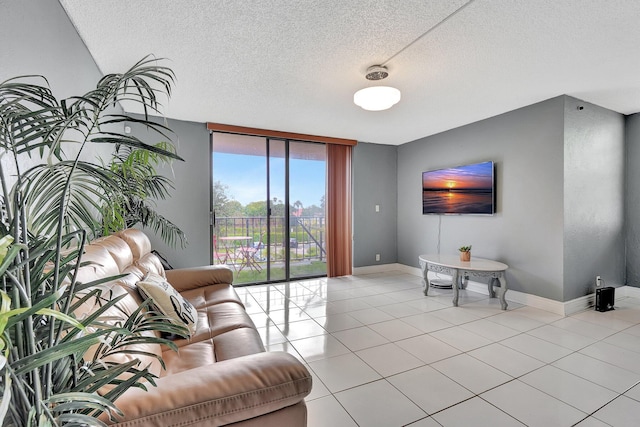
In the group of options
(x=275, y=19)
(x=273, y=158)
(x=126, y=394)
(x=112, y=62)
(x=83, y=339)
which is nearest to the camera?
(x=83, y=339)

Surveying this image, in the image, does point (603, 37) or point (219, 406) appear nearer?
point (219, 406)

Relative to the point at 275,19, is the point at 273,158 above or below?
below

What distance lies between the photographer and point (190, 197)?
4.05 meters

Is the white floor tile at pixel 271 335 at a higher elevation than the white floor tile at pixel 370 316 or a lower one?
lower

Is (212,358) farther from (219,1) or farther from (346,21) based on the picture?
(346,21)

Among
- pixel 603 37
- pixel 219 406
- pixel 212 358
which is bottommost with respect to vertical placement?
pixel 212 358

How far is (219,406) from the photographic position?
92 cm

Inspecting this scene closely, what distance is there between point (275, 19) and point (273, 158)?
8.91 ft

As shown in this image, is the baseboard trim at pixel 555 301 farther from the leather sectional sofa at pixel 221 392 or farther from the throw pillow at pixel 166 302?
the throw pillow at pixel 166 302

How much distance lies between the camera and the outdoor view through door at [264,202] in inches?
173

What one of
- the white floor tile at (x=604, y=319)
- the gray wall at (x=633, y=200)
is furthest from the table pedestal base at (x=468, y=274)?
the gray wall at (x=633, y=200)

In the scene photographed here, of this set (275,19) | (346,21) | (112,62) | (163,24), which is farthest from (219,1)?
(112,62)

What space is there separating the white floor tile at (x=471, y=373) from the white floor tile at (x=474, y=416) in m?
0.15

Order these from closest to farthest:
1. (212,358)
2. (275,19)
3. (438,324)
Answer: (212,358) → (275,19) → (438,324)
